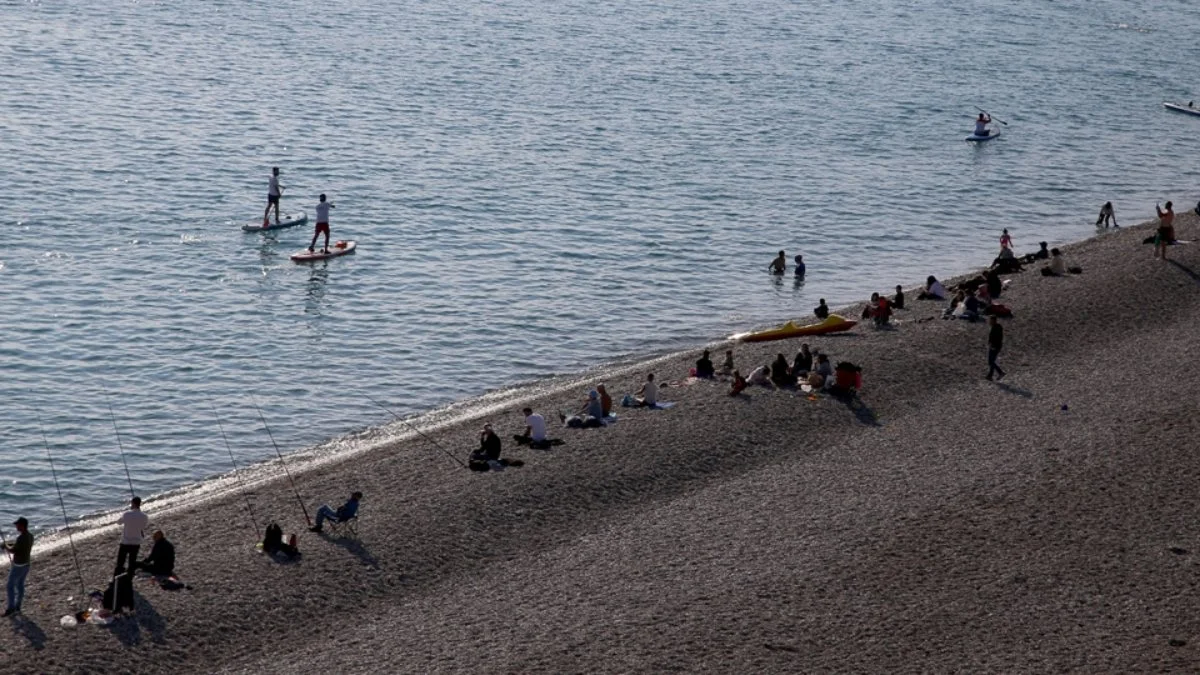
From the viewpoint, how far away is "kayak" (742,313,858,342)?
112ft

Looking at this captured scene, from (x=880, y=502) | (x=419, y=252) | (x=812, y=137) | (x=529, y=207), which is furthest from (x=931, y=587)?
(x=812, y=137)

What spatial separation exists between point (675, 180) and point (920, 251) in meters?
10.8

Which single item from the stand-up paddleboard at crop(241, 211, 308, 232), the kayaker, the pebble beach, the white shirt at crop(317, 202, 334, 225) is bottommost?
the pebble beach

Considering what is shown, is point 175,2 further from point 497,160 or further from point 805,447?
point 805,447

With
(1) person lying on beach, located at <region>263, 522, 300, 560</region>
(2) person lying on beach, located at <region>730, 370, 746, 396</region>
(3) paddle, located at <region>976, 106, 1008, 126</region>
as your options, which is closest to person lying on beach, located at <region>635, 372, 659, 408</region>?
(2) person lying on beach, located at <region>730, 370, 746, 396</region>

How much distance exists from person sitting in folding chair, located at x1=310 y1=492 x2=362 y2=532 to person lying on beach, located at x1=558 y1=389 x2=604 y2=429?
581 centimetres

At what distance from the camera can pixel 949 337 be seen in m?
32.8

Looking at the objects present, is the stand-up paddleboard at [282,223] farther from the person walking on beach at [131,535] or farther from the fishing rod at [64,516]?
the person walking on beach at [131,535]

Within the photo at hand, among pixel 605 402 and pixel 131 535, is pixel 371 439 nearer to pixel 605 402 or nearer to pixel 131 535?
pixel 605 402

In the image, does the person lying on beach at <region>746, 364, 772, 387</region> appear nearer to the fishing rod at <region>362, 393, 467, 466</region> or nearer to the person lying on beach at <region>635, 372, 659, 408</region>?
the person lying on beach at <region>635, 372, 659, 408</region>

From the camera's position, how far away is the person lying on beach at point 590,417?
90.8 ft

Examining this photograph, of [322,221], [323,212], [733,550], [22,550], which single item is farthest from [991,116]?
[22,550]

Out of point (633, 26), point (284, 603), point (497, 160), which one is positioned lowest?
point (284, 603)

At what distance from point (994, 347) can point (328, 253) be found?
2018 centimetres
